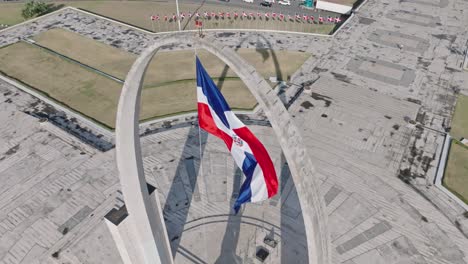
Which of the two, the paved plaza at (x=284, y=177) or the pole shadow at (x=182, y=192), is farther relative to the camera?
the pole shadow at (x=182, y=192)

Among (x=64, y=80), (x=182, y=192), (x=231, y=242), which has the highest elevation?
(x=64, y=80)

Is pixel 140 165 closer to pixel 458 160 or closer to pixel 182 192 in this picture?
pixel 182 192

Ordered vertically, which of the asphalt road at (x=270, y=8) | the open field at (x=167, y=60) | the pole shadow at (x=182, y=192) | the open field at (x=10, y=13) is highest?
the asphalt road at (x=270, y=8)

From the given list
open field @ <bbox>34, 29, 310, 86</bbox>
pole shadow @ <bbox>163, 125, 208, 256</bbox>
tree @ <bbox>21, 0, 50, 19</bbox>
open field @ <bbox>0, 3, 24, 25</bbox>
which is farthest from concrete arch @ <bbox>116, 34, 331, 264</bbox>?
open field @ <bbox>0, 3, 24, 25</bbox>

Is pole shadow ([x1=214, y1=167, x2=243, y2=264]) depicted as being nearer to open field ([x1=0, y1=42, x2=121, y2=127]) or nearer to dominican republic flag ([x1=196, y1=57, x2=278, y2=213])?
dominican republic flag ([x1=196, y1=57, x2=278, y2=213])

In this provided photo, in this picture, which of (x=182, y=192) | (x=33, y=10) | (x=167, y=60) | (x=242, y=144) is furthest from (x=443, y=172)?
(x=33, y=10)

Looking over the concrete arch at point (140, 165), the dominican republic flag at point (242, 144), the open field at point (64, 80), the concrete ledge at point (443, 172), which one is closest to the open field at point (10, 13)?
the open field at point (64, 80)

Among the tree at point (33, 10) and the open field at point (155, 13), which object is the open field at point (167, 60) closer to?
the open field at point (155, 13)
